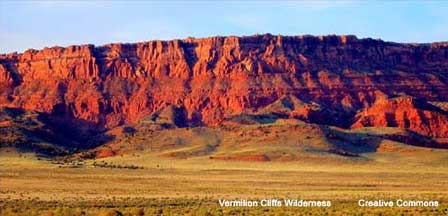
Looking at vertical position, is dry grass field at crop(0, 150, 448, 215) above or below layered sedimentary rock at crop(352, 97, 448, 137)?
below

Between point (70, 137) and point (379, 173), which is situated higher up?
point (70, 137)

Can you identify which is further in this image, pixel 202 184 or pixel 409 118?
pixel 409 118

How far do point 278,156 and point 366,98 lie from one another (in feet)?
210

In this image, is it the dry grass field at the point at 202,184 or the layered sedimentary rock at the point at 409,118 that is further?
the layered sedimentary rock at the point at 409,118

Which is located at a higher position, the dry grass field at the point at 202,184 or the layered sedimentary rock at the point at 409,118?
the layered sedimentary rock at the point at 409,118

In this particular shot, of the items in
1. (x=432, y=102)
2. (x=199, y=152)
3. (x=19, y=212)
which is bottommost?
(x=19, y=212)

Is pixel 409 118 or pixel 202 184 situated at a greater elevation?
pixel 409 118

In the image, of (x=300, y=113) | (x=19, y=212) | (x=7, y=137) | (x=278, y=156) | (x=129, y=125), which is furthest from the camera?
(x=129, y=125)

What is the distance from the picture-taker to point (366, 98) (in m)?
196

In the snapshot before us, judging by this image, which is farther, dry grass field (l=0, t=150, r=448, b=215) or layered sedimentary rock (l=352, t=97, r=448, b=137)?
layered sedimentary rock (l=352, t=97, r=448, b=137)

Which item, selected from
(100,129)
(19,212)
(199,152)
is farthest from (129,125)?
(19,212)

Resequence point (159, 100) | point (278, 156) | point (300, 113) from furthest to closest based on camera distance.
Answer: point (159, 100), point (300, 113), point (278, 156)

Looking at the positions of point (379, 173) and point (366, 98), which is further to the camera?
point (366, 98)

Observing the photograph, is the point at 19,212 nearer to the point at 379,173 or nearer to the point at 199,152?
the point at 379,173
